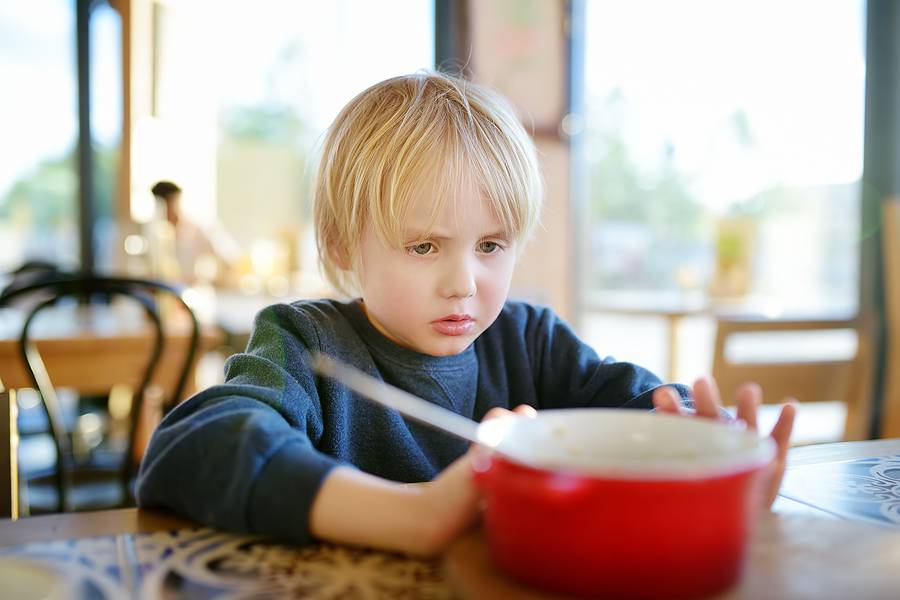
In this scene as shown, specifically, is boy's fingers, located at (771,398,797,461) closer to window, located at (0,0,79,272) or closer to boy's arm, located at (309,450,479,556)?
boy's arm, located at (309,450,479,556)

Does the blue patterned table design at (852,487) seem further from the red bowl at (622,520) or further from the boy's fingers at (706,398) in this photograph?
the red bowl at (622,520)

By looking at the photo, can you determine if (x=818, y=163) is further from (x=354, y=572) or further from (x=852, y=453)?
(x=354, y=572)

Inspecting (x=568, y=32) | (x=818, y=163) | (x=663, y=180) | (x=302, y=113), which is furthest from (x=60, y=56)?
(x=818, y=163)

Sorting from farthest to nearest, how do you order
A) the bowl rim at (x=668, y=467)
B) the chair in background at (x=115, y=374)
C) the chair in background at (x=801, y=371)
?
1. the chair in background at (x=801, y=371)
2. the chair in background at (x=115, y=374)
3. the bowl rim at (x=668, y=467)

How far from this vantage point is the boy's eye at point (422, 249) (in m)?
0.82

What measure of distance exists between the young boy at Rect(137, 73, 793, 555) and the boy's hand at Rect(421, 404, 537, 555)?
4 centimetres

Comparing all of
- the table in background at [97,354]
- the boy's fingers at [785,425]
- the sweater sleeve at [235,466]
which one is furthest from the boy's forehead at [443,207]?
the table in background at [97,354]

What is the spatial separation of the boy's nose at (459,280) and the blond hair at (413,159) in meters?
0.06

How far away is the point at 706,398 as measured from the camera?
0.58 m

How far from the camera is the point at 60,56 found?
15.6ft

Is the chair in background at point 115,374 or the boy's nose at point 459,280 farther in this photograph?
the chair in background at point 115,374

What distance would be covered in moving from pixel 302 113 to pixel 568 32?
2.94m

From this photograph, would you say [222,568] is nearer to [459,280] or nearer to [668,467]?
[668,467]

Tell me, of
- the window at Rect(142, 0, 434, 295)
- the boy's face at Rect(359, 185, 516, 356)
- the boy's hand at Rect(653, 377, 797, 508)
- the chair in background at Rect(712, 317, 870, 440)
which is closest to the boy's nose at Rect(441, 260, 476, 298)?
the boy's face at Rect(359, 185, 516, 356)
